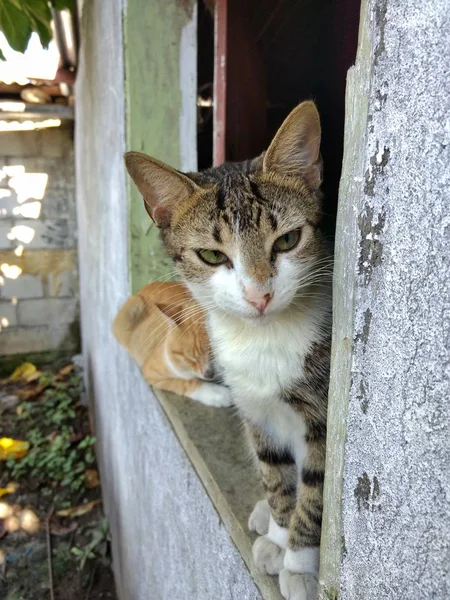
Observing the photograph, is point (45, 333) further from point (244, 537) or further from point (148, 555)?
point (244, 537)

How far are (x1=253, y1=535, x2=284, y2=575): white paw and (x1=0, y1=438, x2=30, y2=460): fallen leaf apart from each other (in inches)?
124

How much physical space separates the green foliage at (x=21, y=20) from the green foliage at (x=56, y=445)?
2.65 meters

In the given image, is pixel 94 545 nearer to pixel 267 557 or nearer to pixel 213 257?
pixel 267 557

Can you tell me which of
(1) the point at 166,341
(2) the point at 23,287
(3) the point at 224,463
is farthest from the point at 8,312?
(3) the point at 224,463

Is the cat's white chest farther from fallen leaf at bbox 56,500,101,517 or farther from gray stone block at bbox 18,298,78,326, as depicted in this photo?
gray stone block at bbox 18,298,78,326

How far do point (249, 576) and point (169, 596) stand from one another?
30.8 inches

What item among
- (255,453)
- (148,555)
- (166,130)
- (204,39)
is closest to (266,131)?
(166,130)

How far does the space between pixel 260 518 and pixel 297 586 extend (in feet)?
0.83

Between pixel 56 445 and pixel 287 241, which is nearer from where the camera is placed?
pixel 287 241

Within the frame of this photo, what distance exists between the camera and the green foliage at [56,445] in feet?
11.9

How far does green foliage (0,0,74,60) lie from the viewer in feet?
6.25

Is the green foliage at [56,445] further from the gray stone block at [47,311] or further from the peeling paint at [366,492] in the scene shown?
the peeling paint at [366,492]

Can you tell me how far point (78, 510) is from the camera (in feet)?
11.2

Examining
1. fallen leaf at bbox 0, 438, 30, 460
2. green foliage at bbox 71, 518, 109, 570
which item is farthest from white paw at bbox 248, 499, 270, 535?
fallen leaf at bbox 0, 438, 30, 460
